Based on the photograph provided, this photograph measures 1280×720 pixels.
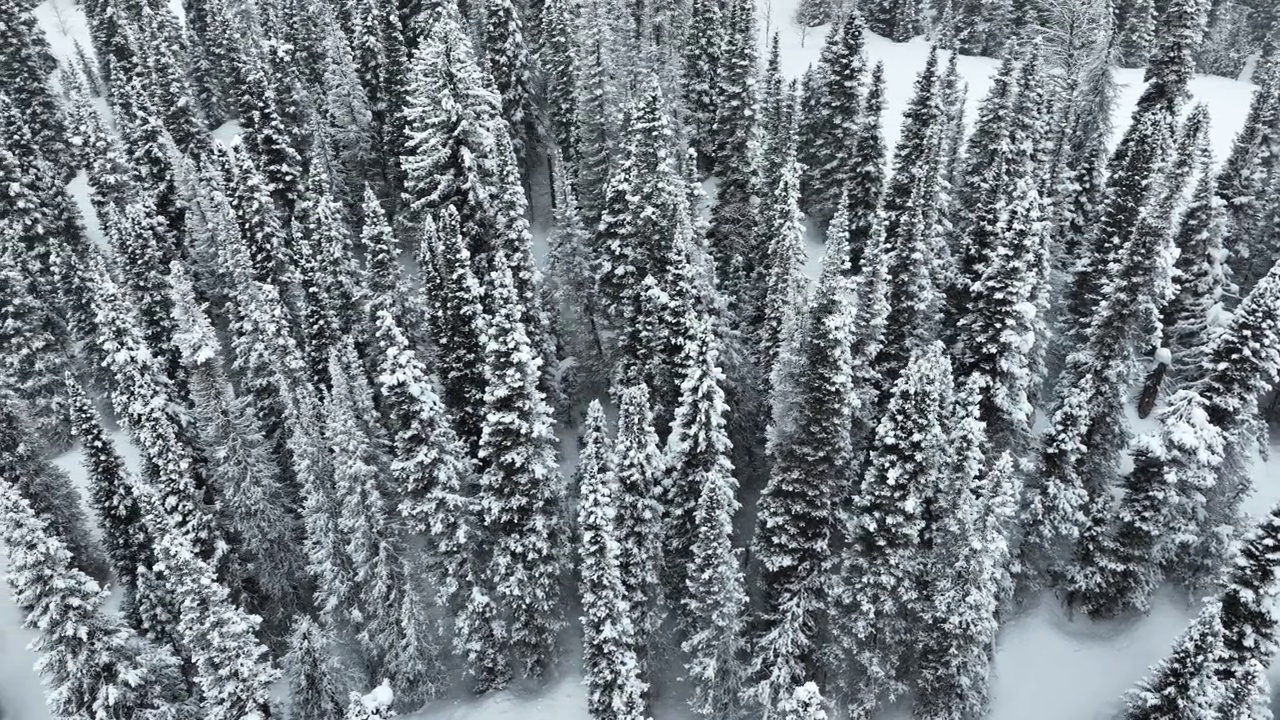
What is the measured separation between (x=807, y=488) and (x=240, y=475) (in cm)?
2571

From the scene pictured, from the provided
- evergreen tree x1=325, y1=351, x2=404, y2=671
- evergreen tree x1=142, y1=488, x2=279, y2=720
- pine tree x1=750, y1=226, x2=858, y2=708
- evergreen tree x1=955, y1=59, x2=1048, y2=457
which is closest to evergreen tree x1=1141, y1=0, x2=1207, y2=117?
evergreen tree x1=955, y1=59, x2=1048, y2=457

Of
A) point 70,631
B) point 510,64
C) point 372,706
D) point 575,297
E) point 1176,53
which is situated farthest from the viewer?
point 510,64

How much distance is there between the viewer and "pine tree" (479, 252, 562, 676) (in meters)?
34.1

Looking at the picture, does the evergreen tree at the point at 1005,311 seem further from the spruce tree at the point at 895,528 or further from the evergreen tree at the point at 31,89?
the evergreen tree at the point at 31,89

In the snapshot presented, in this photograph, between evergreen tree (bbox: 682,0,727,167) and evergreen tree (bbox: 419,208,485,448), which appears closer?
evergreen tree (bbox: 419,208,485,448)

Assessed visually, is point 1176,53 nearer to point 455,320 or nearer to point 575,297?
point 575,297

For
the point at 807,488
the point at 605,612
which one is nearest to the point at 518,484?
the point at 605,612

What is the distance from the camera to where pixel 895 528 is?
33.6 m

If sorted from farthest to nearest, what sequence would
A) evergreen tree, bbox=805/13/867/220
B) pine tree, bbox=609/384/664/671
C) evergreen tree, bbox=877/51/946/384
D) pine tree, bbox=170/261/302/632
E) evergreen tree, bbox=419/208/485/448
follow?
1. evergreen tree, bbox=805/13/867/220
2. evergreen tree, bbox=877/51/946/384
3. evergreen tree, bbox=419/208/485/448
4. pine tree, bbox=170/261/302/632
5. pine tree, bbox=609/384/664/671

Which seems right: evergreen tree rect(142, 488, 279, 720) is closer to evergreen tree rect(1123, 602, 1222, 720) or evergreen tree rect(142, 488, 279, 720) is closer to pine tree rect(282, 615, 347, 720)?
pine tree rect(282, 615, 347, 720)

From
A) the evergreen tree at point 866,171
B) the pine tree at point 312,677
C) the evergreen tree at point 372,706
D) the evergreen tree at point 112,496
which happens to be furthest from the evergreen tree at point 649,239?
the evergreen tree at point 112,496

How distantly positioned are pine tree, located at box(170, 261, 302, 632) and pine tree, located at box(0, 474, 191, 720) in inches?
277

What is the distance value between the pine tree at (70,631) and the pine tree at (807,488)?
24598 millimetres

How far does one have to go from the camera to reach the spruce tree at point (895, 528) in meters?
32.2
